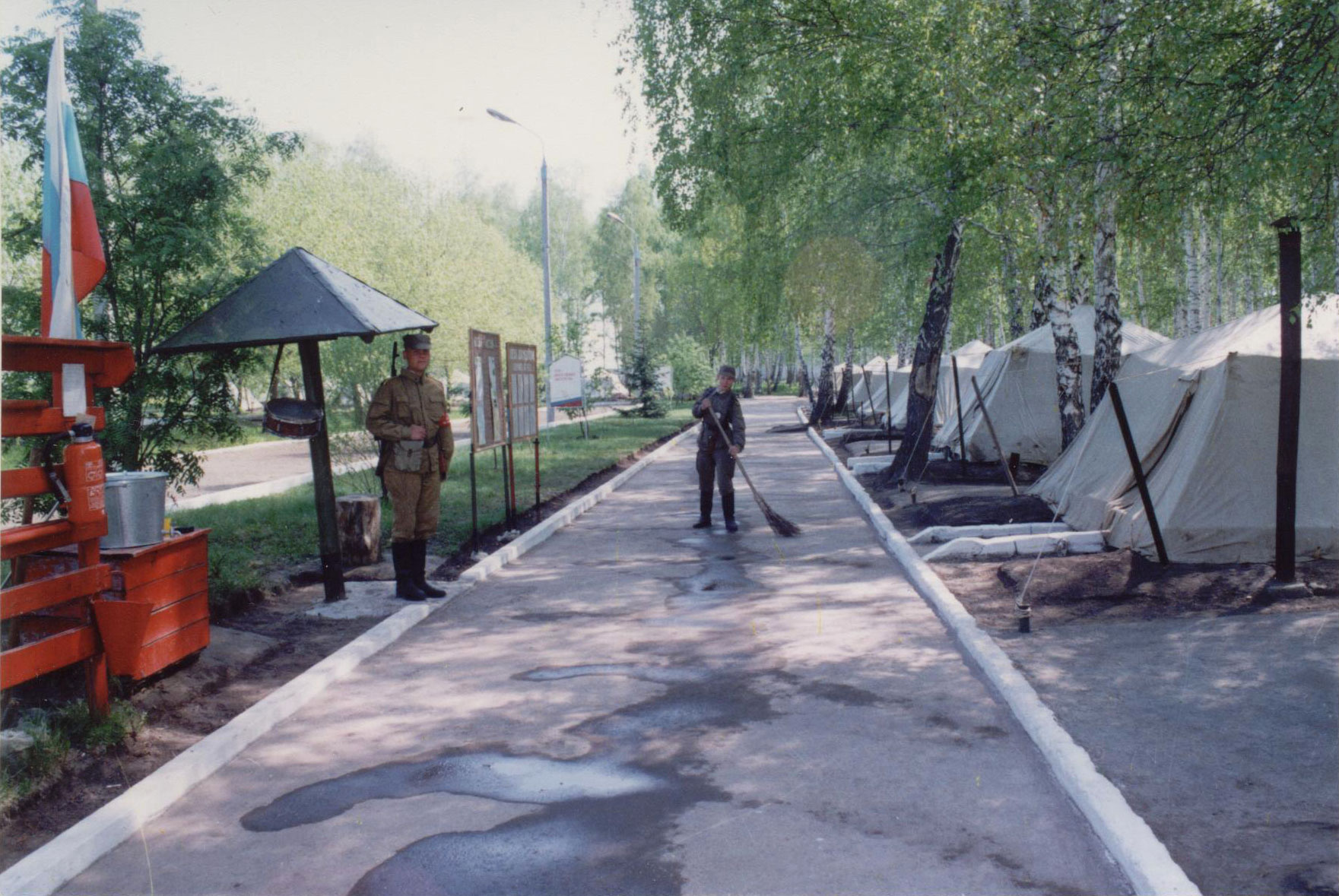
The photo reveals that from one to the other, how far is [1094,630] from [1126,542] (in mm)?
2529

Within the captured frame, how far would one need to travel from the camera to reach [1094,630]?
686 cm

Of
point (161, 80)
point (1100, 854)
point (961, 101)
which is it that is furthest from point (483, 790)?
point (961, 101)

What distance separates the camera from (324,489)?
8.11 m

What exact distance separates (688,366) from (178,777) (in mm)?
46016

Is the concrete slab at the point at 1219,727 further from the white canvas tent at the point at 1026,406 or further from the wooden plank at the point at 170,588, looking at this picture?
the white canvas tent at the point at 1026,406

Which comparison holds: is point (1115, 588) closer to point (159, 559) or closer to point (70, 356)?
point (159, 559)

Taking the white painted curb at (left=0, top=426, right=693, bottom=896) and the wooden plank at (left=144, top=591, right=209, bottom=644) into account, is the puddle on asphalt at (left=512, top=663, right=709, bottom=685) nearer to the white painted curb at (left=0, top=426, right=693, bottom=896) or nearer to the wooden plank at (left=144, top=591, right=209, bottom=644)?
the white painted curb at (left=0, top=426, right=693, bottom=896)

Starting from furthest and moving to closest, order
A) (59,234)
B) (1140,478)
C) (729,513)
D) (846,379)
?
1. (846,379)
2. (729,513)
3. (1140,478)
4. (59,234)

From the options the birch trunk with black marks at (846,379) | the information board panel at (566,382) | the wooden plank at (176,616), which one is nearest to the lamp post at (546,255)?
the information board panel at (566,382)

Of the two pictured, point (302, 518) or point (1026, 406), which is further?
point (1026, 406)

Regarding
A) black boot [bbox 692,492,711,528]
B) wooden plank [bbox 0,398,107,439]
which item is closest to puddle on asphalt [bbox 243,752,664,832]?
wooden plank [bbox 0,398,107,439]

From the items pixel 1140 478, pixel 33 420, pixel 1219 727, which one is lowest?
pixel 1219 727

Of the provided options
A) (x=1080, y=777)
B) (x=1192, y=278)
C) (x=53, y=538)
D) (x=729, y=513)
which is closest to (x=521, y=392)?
(x=729, y=513)

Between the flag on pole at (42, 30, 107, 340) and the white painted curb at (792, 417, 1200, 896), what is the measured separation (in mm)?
4799
